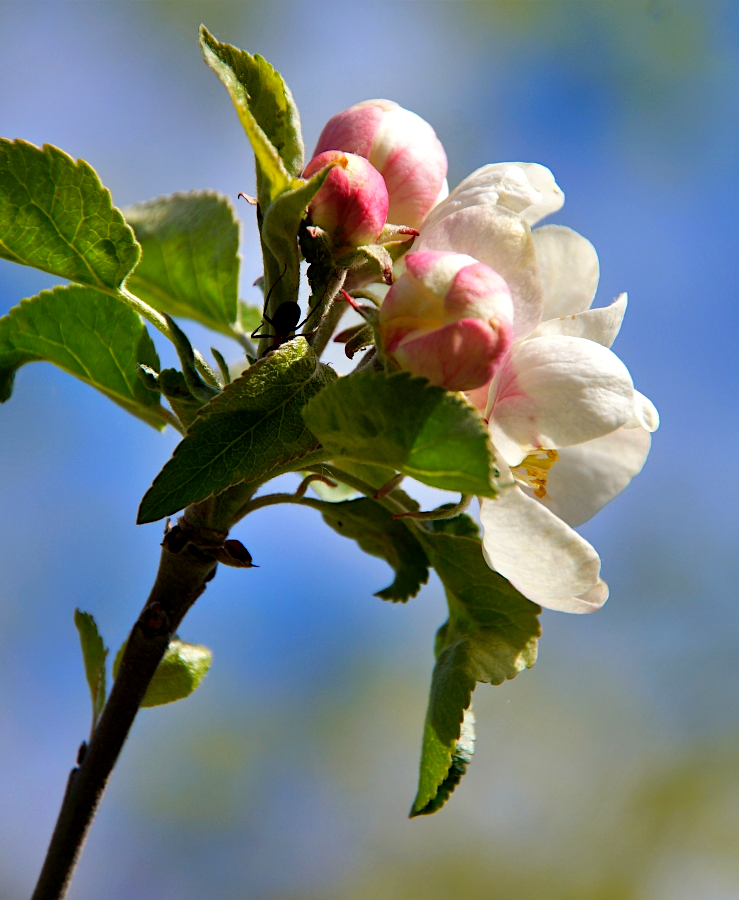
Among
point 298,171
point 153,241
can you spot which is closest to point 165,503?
point 298,171

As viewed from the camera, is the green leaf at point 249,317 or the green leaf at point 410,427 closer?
the green leaf at point 410,427

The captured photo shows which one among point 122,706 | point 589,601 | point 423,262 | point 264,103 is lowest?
point 122,706

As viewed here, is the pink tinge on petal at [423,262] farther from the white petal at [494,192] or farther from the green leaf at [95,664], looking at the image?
the green leaf at [95,664]

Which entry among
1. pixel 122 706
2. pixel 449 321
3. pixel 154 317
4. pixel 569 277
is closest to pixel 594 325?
pixel 569 277

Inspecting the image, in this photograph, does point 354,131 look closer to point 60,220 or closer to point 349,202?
point 349,202

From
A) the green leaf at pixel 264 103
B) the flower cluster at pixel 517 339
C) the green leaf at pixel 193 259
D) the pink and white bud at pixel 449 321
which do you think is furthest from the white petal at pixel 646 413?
the green leaf at pixel 193 259

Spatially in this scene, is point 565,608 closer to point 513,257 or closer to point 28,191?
point 513,257

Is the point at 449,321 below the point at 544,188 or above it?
below

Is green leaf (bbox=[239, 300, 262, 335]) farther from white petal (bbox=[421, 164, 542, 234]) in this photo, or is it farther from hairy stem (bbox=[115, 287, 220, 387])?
white petal (bbox=[421, 164, 542, 234])
